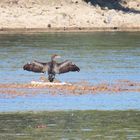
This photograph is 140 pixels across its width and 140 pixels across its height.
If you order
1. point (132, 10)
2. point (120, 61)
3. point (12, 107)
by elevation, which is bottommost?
point (132, 10)

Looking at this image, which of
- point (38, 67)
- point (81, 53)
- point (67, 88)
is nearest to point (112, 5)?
point (81, 53)

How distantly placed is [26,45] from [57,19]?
54.5 feet

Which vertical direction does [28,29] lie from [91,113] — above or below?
below

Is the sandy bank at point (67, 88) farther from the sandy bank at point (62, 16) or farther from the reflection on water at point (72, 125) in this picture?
the sandy bank at point (62, 16)

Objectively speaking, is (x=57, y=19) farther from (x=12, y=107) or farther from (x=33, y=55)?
(x=12, y=107)

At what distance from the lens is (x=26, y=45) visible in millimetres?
60250

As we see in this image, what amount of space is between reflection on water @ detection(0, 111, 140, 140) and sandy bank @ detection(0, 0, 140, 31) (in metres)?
46.8

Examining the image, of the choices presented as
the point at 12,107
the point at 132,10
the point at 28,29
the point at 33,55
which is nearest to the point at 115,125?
the point at 12,107

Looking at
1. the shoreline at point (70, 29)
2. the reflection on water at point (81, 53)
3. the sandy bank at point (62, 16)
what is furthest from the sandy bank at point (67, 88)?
the sandy bank at point (62, 16)

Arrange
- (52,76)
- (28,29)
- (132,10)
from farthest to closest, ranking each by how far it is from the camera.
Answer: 1. (132,10)
2. (28,29)
3. (52,76)

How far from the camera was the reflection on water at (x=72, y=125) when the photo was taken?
23753mm

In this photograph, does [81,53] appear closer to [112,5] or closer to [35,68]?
[35,68]

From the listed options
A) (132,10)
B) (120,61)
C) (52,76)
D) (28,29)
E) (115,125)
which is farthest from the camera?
(132,10)

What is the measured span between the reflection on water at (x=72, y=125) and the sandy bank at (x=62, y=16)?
1841 inches
